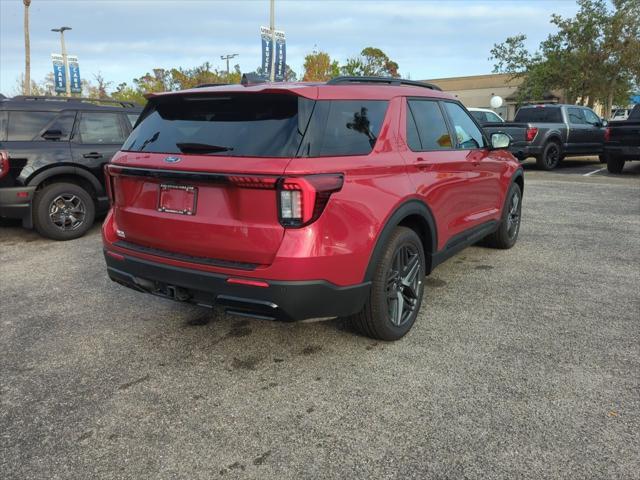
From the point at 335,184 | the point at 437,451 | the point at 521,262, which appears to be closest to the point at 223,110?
the point at 335,184

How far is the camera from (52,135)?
6609 mm

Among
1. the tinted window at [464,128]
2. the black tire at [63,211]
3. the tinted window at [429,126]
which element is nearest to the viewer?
the tinted window at [429,126]

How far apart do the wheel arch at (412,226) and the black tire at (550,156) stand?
456 inches

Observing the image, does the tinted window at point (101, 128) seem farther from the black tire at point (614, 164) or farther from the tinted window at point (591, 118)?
the tinted window at point (591, 118)

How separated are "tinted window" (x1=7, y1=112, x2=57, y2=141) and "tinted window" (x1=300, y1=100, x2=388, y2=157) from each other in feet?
16.5

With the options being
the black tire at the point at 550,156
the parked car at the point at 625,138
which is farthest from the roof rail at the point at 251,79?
the black tire at the point at 550,156

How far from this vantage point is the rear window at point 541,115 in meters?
14.7

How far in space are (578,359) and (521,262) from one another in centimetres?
233

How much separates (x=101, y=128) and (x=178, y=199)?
4.84 m

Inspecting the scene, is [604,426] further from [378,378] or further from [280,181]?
[280,181]

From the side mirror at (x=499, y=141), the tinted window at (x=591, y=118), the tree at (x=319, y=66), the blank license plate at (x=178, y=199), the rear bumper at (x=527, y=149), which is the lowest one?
the blank license plate at (x=178, y=199)

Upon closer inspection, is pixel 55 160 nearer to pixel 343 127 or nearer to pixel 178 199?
pixel 178 199

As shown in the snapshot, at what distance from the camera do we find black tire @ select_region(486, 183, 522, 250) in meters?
5.66

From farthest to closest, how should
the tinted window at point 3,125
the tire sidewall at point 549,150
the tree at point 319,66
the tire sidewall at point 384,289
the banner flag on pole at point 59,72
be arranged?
the tree at point 319,66, the banner flag on pole at point 59,72, the tire sidewall at point 549,150, the tinted window at point 3,125, the tire sidewall at point 384,289
